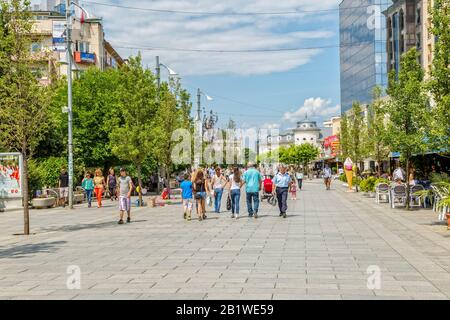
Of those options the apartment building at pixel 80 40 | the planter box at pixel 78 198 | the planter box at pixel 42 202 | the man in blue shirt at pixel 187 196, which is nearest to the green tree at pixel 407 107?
the man in blue shirt at pixel 187 196

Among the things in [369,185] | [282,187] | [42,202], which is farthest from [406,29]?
[282,187]

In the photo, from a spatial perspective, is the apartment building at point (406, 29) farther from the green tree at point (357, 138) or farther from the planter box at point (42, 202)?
the planter box at point (42, 202)

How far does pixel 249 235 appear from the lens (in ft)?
47.5

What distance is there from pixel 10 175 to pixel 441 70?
17.9 m

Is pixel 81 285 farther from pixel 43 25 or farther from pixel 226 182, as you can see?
pixel 43 25

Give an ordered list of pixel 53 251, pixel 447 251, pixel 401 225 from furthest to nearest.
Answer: pixel 401 225
pixel 53 251
pixel 447 251

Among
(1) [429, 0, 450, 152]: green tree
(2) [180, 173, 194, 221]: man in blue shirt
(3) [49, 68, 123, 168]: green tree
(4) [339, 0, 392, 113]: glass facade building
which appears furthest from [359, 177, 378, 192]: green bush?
(4) [339, 0, 392, 113]: glass facade building

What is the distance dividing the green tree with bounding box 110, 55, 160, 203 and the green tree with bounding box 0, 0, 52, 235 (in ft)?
35.1

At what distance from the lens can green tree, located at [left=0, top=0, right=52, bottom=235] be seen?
1588 centimetres

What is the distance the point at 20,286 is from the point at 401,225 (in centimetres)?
1119

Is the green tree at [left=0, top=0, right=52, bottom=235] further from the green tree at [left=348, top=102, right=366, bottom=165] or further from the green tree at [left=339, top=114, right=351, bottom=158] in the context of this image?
the green tree at [left=339, top=114, right=351, bottom=158]

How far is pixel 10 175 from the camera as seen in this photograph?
26.2 metres
